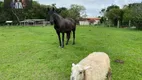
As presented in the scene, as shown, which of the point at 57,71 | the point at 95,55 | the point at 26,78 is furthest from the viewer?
the point at 57,71

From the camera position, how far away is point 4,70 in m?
8.73

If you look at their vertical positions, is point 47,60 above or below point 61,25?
below

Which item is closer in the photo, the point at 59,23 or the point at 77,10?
the point at 59,23

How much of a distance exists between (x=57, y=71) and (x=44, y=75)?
59 centimetres

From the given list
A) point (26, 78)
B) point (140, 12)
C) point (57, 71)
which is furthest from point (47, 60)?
point (140, 12)

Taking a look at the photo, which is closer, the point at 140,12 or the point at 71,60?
the point at 71,60

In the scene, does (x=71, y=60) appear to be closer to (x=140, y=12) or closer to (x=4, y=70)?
(x=4, y=70)

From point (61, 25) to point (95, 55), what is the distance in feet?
19.6

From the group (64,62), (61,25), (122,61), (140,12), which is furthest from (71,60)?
(140,12)

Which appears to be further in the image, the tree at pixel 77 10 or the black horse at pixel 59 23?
the tree at pixel 77 10

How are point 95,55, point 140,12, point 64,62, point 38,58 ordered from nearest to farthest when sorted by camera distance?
point 95,55 < point 64,62 < point 38,58 < point 140,12

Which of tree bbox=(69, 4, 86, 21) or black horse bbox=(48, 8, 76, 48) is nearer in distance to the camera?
black horse bbox=(48, 8, 76, 48)

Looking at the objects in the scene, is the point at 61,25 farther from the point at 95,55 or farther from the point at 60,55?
the point at 95,55

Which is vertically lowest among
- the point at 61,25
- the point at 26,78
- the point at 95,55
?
the point at 26,78
